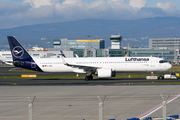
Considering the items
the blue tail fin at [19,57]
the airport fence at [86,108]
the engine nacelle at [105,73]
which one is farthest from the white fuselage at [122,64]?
the airport fence at [86,108]

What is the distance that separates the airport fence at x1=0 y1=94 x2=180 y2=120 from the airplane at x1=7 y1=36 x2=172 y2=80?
74.3 ft

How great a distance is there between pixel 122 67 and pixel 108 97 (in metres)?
23.3

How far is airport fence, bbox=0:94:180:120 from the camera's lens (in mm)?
17652

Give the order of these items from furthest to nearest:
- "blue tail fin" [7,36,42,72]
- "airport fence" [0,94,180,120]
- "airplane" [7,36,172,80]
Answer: "blue tail fin" [7,36,42,72]
"airplane" [7,36,172,80]
"airport fence" [0,94,180,120]

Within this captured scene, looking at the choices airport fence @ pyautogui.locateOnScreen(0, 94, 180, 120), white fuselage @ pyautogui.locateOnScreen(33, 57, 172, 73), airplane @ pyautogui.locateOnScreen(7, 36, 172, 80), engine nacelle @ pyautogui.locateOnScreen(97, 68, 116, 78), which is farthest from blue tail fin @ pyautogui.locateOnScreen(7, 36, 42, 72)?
airport fence @ pyautogui.locateOnScreen(0, 94, 180, 120)

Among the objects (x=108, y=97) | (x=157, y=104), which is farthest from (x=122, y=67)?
(x=157, y=104)

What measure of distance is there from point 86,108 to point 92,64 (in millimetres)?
29657

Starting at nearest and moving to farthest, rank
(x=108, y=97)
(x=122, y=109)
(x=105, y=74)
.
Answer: (x=122, y=109), (x=108, y=97), (x=105, y=74)

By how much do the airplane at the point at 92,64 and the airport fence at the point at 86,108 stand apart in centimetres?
2264

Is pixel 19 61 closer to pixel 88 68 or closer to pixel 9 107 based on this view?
pixel 88 68

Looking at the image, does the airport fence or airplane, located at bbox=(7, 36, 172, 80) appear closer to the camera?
the airport fence

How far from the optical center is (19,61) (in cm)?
5125

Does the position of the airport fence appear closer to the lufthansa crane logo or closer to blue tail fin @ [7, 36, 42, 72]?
blue tail fin @ [7, 36, 42, 72]

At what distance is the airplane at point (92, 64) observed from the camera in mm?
48531
